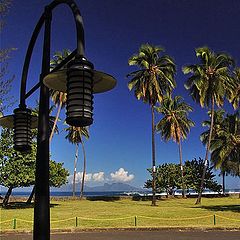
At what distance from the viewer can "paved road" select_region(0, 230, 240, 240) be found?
48.9 ft

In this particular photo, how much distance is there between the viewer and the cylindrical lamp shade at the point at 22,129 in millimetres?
3711

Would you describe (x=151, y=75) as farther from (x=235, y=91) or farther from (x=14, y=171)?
(x=14, y=171)

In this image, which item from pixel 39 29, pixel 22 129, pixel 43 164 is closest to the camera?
pixel 43 164

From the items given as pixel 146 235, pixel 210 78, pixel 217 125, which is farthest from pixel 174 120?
pixel 146 235

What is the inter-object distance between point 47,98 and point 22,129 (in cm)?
58

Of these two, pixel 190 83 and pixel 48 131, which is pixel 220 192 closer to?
pixel 190 83

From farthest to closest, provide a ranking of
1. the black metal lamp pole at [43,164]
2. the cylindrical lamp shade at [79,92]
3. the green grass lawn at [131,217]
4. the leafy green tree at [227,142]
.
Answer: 1. the leafy green tree at [227,142]
2. the green grass lawn at [131,217]
3. the black metal lamp pole at [43,164]
4. the cylindrical lamp shade at [79,92]

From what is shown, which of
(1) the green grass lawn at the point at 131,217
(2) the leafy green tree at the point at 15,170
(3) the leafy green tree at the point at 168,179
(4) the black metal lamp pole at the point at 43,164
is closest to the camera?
(4) the black metal lamp pole at the point at 43,164

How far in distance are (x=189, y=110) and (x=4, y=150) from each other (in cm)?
3548

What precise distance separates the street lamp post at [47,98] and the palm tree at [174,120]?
5694 centimetres

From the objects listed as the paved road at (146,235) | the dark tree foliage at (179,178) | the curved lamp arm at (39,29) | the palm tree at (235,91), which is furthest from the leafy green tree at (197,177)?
the curved lamp arm at (39,29)

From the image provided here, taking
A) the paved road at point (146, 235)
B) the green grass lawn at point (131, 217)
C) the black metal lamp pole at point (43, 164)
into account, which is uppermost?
the black metal lamp pole at point (43, 164)

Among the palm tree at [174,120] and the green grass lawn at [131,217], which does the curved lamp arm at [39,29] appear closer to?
the green grass lawn at [131,217]

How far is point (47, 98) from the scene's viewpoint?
11.0ft
